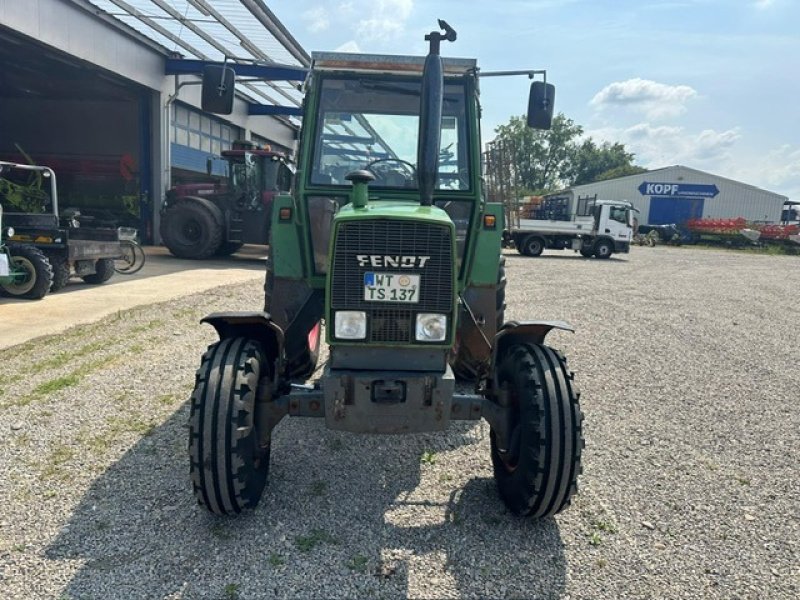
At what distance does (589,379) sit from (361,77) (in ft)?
12.2

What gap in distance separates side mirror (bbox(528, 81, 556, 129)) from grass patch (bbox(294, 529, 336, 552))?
10.9 feet

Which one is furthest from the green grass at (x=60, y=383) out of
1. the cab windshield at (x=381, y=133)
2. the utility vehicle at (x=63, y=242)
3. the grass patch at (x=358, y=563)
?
the utility vehicle at (x=63, y=242)

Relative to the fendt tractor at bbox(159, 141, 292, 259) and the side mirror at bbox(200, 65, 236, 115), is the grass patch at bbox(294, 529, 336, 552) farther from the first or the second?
the fendt tractor at bbox(159, 141, 292, 259)

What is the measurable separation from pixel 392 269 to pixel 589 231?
22267 millimetres

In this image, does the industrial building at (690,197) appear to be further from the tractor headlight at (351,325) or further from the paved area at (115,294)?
the tractor headlight at (351,325)

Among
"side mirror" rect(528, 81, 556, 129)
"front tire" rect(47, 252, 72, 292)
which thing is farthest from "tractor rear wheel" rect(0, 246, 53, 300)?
"side mirror" rect(528, 81, 556, 129)

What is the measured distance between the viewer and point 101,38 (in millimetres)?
13367

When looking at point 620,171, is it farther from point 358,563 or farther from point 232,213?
point 358,563

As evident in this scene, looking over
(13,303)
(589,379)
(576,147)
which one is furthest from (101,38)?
(576,147)

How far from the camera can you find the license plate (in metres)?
2.90

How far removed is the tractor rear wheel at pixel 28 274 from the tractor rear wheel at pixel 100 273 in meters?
1.75

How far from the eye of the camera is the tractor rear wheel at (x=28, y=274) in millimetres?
8570

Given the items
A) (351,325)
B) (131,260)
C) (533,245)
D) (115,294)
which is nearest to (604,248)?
(533,245)

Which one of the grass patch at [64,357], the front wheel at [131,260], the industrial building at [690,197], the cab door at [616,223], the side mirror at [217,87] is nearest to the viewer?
the side mirror at [217,87]
